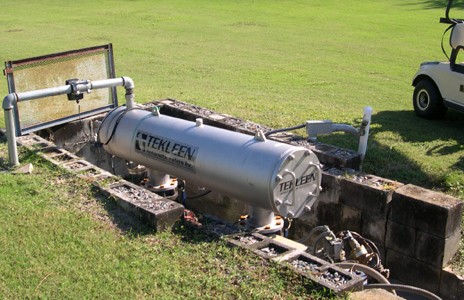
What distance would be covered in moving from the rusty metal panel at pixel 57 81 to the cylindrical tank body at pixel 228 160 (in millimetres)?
1460

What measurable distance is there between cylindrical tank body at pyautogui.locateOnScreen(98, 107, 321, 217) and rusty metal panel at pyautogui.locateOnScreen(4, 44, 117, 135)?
1.46 meters

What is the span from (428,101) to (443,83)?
469 millimetres

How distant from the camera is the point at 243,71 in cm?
1727

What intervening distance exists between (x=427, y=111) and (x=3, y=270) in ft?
28.9

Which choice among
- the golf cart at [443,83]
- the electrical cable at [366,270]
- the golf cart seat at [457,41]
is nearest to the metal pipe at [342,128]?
the electrical cable at [366,270]

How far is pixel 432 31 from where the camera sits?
2486cm

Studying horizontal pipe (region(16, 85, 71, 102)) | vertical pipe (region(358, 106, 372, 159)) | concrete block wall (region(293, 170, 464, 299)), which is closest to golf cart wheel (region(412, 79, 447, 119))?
vertical pipe (region(358, 106, 372, 159))

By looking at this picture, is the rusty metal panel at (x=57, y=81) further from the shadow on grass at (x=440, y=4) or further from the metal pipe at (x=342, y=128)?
the shadow on grass at (x=440, y=4)

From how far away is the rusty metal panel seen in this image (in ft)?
29.5

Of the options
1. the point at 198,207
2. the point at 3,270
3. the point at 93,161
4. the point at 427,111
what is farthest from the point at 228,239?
the point at 427,111

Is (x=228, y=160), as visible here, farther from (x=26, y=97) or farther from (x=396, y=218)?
(x=26, y=97)

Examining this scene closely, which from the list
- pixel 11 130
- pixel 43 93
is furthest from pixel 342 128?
pixel 11 130

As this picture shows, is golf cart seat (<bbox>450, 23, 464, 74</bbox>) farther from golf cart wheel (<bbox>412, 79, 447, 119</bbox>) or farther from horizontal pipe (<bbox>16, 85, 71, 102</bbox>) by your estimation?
horizontal pipe (<bbox>16, 85, 71, 102</bbox>)

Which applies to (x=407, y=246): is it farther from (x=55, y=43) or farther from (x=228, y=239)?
(x=55, y=43)
